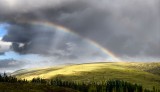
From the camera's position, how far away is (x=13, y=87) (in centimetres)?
2662

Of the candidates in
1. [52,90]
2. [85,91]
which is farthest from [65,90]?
[85,91]

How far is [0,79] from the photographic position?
109ft

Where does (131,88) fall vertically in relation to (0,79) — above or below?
below

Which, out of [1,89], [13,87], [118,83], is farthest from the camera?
[118,83]

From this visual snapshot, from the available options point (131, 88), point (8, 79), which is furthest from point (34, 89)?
point (131, 88)

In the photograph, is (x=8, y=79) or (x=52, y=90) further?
(x=8, y=79)

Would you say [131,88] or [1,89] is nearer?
[1,89]

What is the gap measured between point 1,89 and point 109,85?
24463 mm

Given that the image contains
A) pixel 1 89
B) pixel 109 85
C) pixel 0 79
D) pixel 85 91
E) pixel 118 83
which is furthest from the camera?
pixel 118 83

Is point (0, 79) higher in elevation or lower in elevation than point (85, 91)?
higher

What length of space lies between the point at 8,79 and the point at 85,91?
13.3 metres

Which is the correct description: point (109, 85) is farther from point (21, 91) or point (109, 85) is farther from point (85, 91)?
point (21, 91)

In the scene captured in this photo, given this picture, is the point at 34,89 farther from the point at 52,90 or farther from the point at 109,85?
the point at 109,85

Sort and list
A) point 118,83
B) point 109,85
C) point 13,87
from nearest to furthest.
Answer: point 13,87 < point 109,85 < point 118,83
